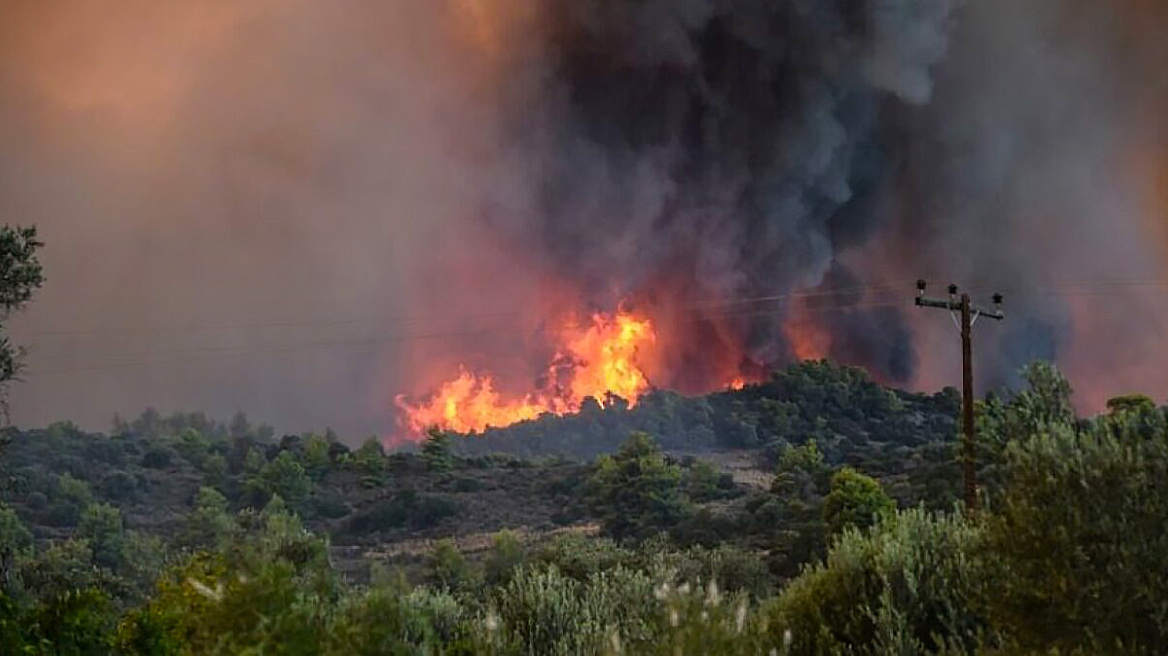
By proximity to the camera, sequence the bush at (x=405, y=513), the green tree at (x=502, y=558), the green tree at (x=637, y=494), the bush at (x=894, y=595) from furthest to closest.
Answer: the bush at (x=405, y=513), the green tree at (x=637, y=494), the green tree at (x=502, y=558), the bush at (x=894, y=595)

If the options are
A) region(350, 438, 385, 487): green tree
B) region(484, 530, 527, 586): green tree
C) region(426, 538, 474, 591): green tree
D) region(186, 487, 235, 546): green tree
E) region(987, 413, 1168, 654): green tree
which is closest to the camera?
region(987, 413, 1168, 654): green tree

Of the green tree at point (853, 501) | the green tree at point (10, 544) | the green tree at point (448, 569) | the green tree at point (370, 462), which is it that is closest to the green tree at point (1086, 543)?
the green tree at point (10, 544)

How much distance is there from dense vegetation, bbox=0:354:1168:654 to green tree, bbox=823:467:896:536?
0.63 feet

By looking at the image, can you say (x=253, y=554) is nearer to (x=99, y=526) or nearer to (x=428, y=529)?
(x=99, y=526)

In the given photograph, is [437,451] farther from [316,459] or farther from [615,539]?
[615,539]

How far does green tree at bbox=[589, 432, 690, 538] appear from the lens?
62.0 meters

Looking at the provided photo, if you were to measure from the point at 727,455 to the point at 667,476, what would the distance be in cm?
1464

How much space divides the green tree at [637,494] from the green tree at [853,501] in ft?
48.9

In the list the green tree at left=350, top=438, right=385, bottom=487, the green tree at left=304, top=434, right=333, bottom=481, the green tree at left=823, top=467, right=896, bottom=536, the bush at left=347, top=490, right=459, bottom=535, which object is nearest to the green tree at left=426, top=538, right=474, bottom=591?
the bush at left=347, top=490, right=459, bottom=535

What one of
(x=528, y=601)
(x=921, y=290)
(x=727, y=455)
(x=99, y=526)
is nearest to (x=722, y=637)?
(x=528, y=601)

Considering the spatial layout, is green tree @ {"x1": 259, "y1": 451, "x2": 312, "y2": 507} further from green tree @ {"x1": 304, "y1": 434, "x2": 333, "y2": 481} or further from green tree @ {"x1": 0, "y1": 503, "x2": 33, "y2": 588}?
green tree @ {"x1": 0, "y1": 503, "x2": 33, "y2": 588}

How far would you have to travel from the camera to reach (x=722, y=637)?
8148 millimetres

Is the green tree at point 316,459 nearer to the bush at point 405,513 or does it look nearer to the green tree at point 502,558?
the bush at point 405,513

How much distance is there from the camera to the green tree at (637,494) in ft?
204
